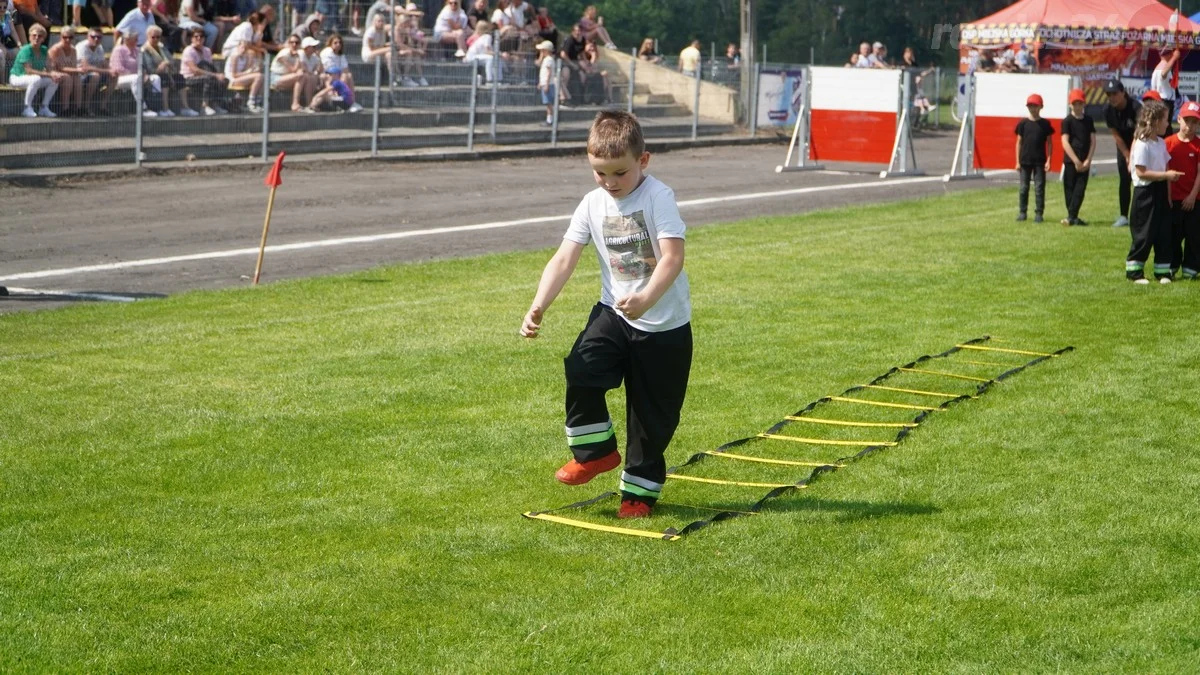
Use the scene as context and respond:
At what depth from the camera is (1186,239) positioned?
579 inches

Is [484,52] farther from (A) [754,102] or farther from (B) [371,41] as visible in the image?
(A) [754,102]

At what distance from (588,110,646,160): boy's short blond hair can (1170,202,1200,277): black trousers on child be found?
990cm

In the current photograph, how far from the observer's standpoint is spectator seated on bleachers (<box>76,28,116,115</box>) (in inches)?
882

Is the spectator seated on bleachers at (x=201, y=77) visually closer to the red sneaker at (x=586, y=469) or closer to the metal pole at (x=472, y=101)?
the metal pole at (x=472, y=101)

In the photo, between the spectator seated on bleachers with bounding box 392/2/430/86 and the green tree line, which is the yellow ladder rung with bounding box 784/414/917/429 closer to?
the spectator seated on bleachers with bounding box 392/2/430/86

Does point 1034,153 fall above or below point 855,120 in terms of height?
below

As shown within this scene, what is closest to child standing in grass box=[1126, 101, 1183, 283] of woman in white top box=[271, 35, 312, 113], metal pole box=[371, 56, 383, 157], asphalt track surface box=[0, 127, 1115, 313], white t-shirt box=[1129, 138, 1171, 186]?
white t-shirt box=[1129, 138, 1171, 186]

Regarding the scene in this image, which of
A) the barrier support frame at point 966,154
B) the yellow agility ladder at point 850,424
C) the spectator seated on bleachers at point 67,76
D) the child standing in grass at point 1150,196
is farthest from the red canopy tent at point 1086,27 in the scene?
the yellow agility ladder at point 850,424

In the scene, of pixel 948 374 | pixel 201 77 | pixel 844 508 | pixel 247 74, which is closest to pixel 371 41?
pixel 247 74

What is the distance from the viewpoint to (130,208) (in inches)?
768

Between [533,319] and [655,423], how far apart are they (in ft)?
2.25

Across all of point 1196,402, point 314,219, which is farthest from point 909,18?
point 1196,402

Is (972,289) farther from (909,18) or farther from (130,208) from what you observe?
(909,18)

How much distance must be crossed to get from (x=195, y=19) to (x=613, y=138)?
23.0m
